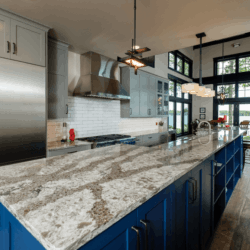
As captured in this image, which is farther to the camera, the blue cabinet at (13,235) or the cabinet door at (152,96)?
the cabinet door at (152,96)

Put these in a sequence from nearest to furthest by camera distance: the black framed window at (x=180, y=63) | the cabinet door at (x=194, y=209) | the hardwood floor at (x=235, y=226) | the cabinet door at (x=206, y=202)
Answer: the cabinet door at (x=194, y=209), the cabinet door at (x=206, y=202), the hardwood floor at (x=235, y=226), the black framed window at (x=180, y=63)

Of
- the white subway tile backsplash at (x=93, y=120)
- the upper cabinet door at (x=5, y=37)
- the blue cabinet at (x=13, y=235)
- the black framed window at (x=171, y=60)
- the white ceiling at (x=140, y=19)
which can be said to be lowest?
the blue cabinet at (x=13, y=235)

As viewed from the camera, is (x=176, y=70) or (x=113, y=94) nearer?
(x=113, y=94)

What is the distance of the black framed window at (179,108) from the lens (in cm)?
746

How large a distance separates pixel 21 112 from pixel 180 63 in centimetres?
764

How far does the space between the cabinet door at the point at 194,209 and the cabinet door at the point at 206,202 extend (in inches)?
3.8

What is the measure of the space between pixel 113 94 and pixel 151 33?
1.45 meters

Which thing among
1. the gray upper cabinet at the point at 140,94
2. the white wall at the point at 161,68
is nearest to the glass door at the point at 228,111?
the white wall at the point at 161,68

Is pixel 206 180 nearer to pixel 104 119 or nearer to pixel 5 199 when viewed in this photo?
pixel 5 199

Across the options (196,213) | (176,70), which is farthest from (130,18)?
(176,70)

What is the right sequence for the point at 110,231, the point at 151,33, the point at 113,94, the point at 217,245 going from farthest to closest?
the point at 113,94 → the point at 151,33 → the point at 217,245 → the point at 110,231

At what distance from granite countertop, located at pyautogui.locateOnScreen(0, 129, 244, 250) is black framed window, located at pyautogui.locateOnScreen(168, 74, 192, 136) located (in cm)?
625

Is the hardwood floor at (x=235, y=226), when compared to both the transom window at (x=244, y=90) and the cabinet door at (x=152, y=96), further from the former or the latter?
the transom window at (x=244, y=90)

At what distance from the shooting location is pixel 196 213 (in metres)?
1.43
